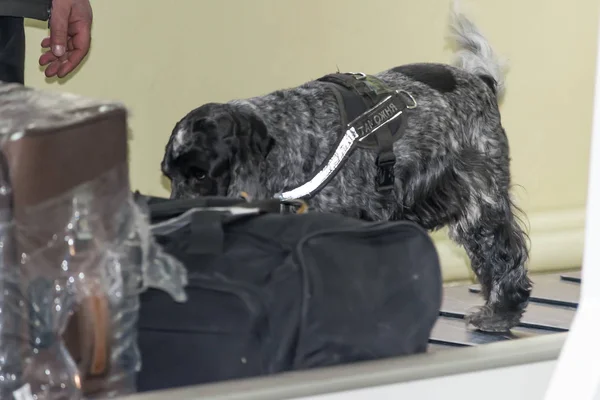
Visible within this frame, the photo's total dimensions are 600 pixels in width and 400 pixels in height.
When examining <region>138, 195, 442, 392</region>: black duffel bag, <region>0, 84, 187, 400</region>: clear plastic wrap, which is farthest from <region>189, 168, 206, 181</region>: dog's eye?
<region>0, 84, 187, 400</region>: clear plastic wrap

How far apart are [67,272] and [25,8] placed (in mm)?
1127

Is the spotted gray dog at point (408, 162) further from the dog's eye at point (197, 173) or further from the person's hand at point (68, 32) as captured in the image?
the person's hand at point (68, 32)

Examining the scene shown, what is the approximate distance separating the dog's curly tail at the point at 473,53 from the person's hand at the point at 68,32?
40.7 inches

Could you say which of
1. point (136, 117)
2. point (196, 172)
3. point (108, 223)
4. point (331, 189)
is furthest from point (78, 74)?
point (108, 223)

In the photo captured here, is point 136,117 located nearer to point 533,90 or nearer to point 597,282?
point 533,90

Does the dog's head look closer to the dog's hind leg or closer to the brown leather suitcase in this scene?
the dog's hind leg

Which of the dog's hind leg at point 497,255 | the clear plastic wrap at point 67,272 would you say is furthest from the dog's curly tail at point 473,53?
the clear plastic wrap at point 67,272

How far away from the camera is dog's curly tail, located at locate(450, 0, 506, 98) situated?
2.58 meters

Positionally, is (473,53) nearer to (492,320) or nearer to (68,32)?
(492,320)

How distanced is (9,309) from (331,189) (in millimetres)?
1267

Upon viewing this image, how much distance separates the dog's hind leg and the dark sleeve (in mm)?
1114

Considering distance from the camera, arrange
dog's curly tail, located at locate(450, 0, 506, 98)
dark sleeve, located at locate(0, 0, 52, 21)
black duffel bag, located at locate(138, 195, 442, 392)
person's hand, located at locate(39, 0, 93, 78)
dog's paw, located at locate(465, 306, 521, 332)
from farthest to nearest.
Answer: dog's curly tail, located at locate(450, 0, 506, 98), dog's paw, located at locate(465, 306, 521, 332), person's hand, located at locate(39, 0, 93, 78), dark sleeve, located at locate(0, 0, 52, 21), black duffel bag, located at locate(138, 195, 442, 392)

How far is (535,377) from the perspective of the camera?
1128 millimetres

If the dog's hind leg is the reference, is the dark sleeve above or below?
above
